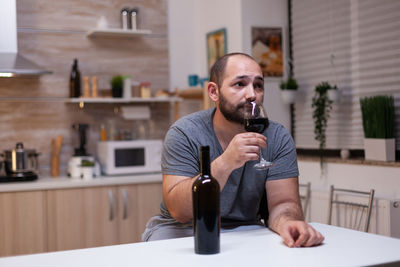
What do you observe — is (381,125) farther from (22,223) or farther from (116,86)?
(22,223)

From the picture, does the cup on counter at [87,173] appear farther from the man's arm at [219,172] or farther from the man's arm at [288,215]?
the man's arm at [288,215]

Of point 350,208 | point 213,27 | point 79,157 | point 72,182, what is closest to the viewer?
point 350,208

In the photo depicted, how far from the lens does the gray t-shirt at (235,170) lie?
1.96 m

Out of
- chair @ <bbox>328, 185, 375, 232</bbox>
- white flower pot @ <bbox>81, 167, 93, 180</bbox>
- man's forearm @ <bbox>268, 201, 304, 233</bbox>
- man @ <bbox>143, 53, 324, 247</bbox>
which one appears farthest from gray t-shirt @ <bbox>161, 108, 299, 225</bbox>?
white flower pot @ <bbox>81, 167, 93, 180</bbox>

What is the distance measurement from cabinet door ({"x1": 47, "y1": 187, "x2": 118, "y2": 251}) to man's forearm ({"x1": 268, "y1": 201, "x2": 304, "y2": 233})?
1990 mm

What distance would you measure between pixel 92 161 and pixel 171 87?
1.03m

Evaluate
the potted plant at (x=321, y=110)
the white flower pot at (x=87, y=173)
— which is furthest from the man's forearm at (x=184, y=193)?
the white flower pot at (x=87, y=173)

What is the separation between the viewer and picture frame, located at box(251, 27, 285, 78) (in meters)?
3.89

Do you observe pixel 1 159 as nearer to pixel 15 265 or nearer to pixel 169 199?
pixel 169 199

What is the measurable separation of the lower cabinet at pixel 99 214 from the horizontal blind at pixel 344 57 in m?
1.28

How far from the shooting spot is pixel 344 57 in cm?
347

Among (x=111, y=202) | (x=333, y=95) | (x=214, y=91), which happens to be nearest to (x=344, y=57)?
(x=333, y=95)

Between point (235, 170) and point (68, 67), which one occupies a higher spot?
point (68, 67)

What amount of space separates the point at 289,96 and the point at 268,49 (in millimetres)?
433
